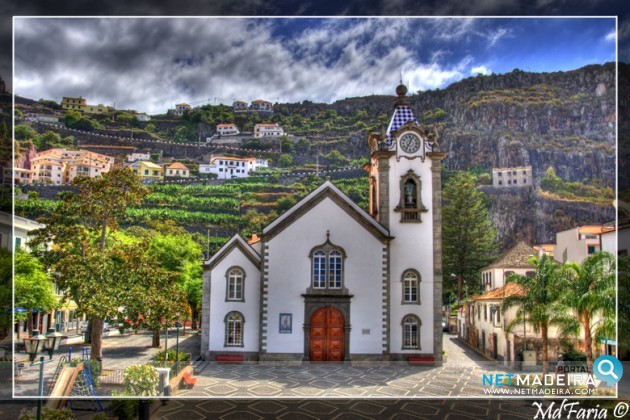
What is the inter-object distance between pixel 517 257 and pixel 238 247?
13.9 meters

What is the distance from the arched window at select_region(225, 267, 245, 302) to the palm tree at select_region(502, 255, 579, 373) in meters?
10.2

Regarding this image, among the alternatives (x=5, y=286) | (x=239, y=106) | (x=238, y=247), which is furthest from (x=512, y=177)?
(x=5, y=286)

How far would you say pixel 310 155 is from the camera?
2744 centimetres

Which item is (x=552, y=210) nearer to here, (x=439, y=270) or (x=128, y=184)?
(x=439, y=270)

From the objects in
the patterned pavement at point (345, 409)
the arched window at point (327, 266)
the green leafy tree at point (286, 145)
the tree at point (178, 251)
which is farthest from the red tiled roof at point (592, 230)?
the tree at point (178, 251)

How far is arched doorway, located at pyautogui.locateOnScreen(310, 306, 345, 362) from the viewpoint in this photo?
2006cm

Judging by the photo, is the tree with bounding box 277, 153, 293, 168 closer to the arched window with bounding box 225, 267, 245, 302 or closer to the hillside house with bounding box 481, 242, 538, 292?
the arched window with bounding box 225, 267, 245, 302

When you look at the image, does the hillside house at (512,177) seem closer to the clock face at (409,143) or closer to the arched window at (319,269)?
the clock face at (409,143)

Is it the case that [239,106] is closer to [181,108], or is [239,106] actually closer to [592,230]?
[181,108]

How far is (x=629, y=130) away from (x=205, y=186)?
17576 millimetres

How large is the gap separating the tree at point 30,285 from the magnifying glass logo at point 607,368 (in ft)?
A: 59.7

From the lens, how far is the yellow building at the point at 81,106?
16.5 m

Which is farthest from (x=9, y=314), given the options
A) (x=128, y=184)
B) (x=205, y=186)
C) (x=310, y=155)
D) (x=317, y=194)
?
(x=310, y=155)

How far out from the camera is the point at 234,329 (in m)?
20.6
